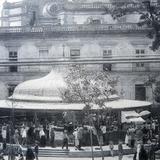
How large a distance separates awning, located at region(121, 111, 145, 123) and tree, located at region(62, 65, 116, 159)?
23.2 ft

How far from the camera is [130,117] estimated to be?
29.1m

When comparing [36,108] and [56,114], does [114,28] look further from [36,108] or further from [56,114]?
[36,108]

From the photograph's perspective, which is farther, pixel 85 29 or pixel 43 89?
Result: pixel 85 29

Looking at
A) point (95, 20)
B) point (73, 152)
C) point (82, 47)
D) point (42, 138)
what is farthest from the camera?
point (95, 20)

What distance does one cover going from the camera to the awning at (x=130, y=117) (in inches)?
1105

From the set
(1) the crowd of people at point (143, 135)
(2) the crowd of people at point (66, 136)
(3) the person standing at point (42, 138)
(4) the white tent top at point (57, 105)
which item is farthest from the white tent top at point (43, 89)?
(1) the crowd of people at point (143, 135)

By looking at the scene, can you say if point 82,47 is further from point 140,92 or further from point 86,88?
point 86,88

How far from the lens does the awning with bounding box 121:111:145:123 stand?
28.1 m

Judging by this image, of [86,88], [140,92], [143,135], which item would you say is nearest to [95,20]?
[140,92]

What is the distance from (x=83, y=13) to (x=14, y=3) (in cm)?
1346

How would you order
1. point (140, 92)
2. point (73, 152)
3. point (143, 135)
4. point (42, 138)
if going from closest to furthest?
point (73, 152), point (42, 138), point (143, 135), point (140, 92)

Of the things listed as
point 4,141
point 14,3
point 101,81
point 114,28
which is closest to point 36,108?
point 4,141

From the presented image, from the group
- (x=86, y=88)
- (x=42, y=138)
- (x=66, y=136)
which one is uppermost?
(x=86, y=88)

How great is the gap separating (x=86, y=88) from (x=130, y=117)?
975 centimetres
